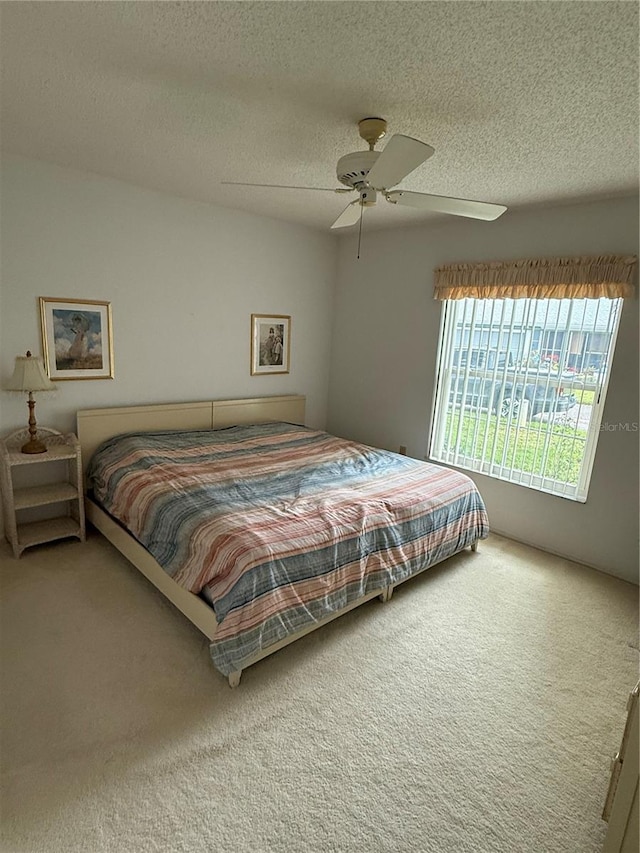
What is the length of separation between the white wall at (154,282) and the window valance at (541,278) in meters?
1.47

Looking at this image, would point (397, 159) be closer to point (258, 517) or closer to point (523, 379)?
point (258, 517)

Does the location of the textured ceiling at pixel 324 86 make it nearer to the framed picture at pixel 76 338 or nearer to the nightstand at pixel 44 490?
the framed picture at pixel 76 338

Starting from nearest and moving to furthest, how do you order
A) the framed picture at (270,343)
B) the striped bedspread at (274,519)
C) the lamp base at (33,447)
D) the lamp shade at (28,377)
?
1. the striped bedspread at (274,519)
2. the lamp shade at (28,377)
3. the lamp base at (33,447)
4. the framed picture at (270,343)

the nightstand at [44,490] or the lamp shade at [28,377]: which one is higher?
the lamp shade at [28,377]

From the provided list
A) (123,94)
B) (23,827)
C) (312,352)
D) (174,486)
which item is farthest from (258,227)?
(23,827)

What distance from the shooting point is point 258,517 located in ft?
7.57

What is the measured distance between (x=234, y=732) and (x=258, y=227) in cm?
376

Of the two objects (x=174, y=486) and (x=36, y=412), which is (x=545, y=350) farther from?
(x=36, y=412)

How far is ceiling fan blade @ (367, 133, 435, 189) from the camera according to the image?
1.59 m

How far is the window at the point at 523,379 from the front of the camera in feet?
10.2

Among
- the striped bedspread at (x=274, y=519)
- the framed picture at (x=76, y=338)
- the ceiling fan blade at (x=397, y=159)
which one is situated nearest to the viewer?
the ceiling fan blade at (x=397, y=159)

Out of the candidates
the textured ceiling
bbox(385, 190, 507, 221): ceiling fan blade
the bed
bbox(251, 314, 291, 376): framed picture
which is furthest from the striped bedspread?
the textured ceiling

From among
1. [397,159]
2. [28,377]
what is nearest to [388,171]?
[397,159]

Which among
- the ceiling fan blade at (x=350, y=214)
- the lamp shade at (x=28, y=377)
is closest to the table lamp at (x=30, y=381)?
the lamp shade at (x=28, y=377)
